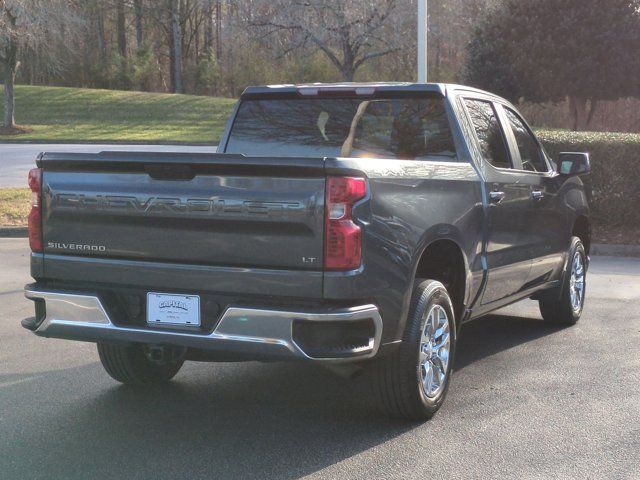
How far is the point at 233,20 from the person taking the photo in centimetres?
3559

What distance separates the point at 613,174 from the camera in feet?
42.4

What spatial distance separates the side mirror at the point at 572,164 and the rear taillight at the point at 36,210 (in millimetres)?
4210

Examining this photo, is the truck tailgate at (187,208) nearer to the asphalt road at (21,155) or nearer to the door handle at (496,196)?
the door handle at (496,196)

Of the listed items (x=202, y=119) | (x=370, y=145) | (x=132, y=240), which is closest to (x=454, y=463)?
(x=132, y=240)

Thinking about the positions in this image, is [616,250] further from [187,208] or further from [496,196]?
[187,208]

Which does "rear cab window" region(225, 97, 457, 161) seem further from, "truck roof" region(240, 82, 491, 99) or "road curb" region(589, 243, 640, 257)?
"road curb" region(589, 243, 640, 257)

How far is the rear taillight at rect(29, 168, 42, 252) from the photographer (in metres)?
4.74

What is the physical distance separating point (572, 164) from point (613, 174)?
250 inches

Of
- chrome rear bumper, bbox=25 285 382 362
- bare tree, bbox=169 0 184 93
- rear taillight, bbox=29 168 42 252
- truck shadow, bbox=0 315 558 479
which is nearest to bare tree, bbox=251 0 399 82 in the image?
bare tree, bbox=169 0 184 93

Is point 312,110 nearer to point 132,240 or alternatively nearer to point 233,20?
point 132,240

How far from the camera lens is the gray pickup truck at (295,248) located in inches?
163

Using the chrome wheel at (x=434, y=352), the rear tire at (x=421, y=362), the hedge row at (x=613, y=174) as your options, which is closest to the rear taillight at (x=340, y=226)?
the rear tire at (x=421, y=362)

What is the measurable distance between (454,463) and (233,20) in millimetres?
33219

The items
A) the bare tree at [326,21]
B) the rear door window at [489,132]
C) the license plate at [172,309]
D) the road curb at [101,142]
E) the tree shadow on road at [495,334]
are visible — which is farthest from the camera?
the road curb at [101,142]
